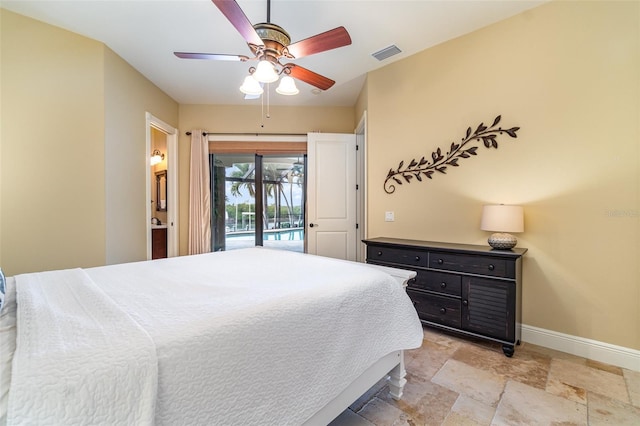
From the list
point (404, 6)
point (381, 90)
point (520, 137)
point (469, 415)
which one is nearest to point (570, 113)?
point (520, 137)

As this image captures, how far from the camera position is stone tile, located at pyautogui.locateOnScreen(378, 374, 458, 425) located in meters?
1.52

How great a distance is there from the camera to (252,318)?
981 mm

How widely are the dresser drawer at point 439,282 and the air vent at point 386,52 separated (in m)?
2.30

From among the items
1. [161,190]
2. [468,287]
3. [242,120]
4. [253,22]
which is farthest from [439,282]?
[161,190]

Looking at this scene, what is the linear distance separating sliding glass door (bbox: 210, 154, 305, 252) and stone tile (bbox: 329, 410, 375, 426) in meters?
3.26

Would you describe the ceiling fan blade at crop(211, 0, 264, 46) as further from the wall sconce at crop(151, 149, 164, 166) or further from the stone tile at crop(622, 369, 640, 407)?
the wall sconce at crop(151, 149, 164, 166)

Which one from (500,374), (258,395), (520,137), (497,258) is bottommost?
(500,374)

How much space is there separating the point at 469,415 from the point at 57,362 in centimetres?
184

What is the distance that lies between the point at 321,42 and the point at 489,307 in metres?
2.35

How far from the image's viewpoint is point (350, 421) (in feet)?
4.85

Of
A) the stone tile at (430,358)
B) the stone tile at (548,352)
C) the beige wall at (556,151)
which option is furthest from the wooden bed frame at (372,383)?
the beige wall at (556,151)

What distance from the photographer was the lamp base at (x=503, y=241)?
2.31 m

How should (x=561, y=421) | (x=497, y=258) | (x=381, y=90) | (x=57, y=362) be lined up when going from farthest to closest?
(x=381, y=90) < (x=497, y=258) < (x=561, y=421) < (x=57, y=362)

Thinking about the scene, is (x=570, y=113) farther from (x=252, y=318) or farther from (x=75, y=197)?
(x=75, y=197)
